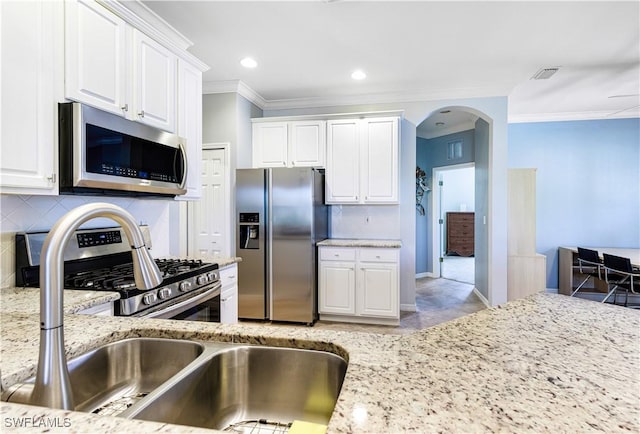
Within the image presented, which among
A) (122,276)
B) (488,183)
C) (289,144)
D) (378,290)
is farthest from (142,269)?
(488,183)

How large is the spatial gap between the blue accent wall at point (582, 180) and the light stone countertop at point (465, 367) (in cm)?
469

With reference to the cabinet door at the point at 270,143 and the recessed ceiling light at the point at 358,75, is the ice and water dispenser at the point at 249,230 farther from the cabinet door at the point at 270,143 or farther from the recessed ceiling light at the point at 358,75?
the recessed ceiling light at the point at 358,75

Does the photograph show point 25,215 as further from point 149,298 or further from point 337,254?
point 337,254

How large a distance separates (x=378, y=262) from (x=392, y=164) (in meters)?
1.16

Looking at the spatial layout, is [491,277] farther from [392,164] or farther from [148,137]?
[148,137]

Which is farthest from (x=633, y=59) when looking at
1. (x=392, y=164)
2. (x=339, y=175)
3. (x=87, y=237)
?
(x=87, y=237)

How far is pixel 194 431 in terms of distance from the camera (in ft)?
1.81

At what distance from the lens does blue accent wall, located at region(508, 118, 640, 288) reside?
16.4ft

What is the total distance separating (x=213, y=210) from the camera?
4020 millimetres

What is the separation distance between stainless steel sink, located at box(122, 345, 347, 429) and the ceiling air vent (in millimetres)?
3982

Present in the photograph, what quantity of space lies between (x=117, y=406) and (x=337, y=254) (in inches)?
121

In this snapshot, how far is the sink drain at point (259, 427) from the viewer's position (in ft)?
2.83

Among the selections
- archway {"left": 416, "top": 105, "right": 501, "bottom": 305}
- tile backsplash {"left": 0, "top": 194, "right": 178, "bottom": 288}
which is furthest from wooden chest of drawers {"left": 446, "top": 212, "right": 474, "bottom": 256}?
tile backsplash {"left": 0, "top": 194, "right": 178, "bottom": 288}

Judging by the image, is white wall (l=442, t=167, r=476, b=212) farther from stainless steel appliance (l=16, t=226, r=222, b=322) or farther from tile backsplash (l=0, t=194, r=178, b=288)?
tile backsplash (l=0, t=194, r=178, b=288)
